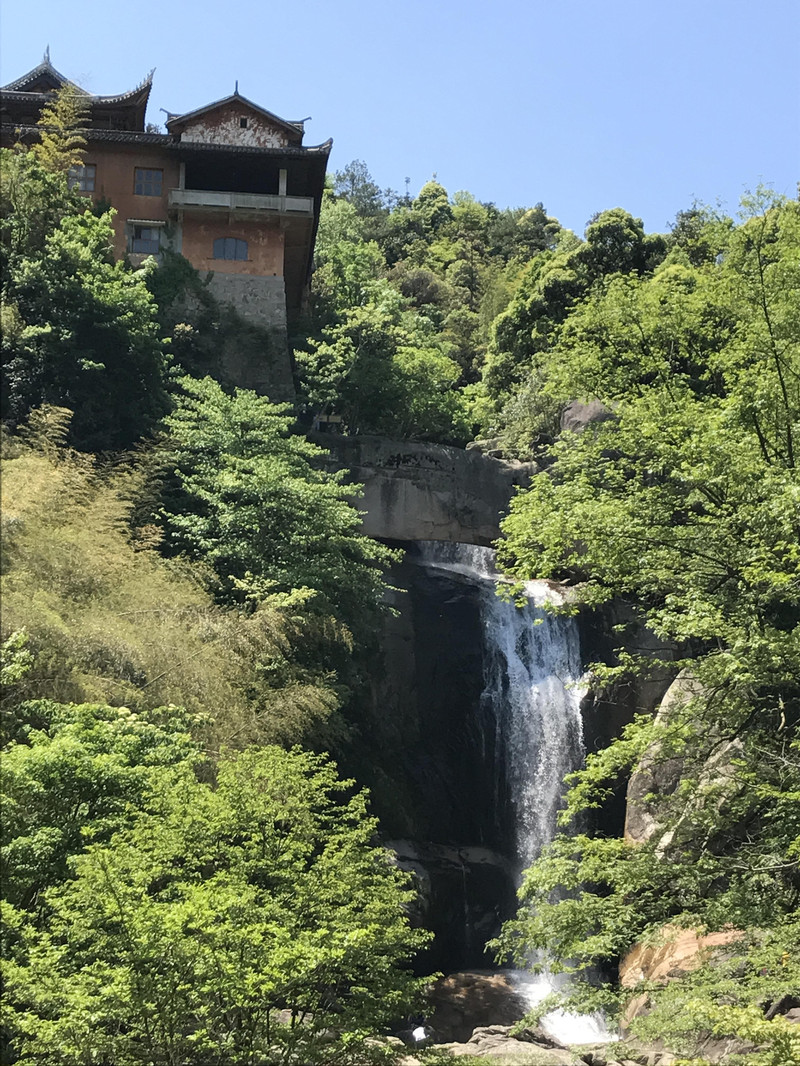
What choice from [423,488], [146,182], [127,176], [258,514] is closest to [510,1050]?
[258,514]

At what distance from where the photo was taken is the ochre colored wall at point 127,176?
114 feet

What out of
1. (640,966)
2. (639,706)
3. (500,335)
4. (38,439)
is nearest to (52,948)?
(38,439)

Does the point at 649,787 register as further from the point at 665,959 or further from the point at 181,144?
the point at 181,144

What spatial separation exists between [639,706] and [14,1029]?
1865cm

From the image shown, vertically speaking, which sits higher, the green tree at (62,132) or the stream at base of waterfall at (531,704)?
the green tree at (62,132)

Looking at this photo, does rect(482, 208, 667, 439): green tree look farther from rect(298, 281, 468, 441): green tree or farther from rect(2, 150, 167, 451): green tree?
rect(2, 150, 167, 451): green tree

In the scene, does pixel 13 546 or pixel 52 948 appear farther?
pixel 13 546

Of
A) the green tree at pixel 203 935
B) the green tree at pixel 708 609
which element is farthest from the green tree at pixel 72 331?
the green tree at pixel 203 935

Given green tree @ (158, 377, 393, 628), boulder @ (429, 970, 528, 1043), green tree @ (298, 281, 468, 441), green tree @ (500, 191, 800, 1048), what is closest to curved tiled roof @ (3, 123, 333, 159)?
green tree @ (298, 281, 468, 441)

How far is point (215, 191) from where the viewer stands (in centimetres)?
3475

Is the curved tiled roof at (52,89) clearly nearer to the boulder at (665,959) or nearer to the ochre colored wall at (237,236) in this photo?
the ochre colored wall at (237,236)

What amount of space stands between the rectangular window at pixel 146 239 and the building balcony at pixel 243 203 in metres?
1.09

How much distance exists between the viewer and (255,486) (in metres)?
22.8

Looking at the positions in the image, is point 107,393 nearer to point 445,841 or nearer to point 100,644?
point 100,644
